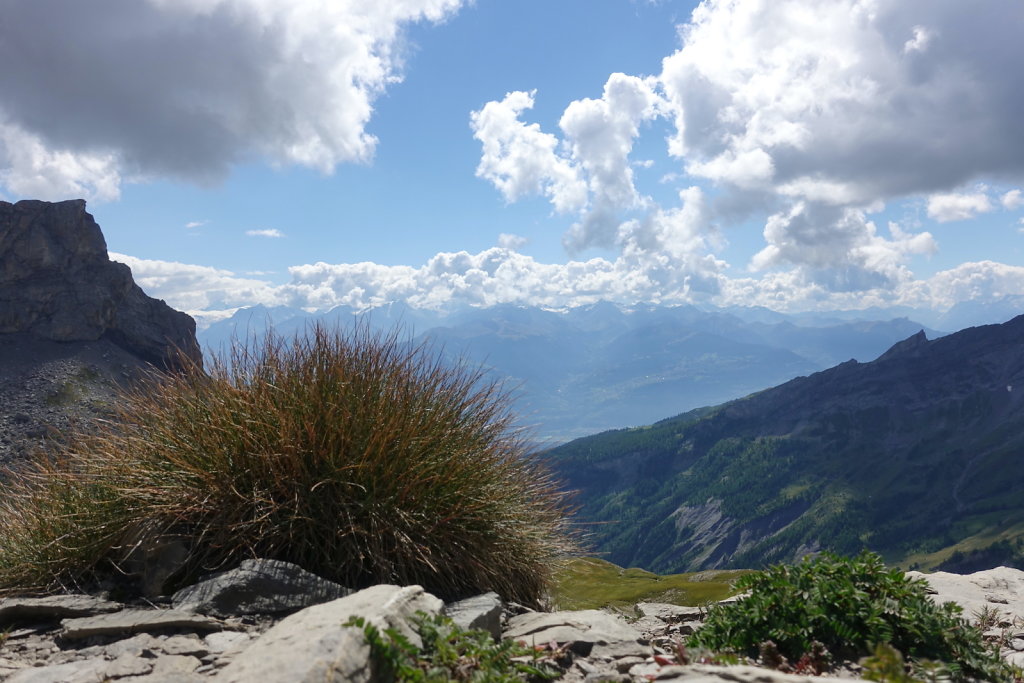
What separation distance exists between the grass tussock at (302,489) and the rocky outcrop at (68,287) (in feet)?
511

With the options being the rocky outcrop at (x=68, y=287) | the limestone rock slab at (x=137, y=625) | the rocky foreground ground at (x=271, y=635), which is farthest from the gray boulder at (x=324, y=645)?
the rocky outcrop at (x=68, y=287)

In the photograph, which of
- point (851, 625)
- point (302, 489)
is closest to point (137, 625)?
point (302, 489)

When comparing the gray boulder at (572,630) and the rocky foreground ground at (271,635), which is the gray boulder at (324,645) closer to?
the rocky foreground ground at (271,635)

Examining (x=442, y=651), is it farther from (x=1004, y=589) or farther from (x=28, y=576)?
(x=1004, y=589)

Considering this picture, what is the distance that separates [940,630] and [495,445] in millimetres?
4952

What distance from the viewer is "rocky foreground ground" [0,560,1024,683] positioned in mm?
3602

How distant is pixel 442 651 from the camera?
3865 millimetres

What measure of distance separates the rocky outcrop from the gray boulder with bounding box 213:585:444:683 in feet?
525

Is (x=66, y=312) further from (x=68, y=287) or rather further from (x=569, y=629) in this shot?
(x=569, y=629)

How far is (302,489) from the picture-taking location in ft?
21.0

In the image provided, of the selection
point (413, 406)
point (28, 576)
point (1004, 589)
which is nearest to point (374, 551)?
point (413, 406)

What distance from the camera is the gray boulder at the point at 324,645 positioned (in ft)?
11.1

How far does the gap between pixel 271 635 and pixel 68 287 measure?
7244 inches

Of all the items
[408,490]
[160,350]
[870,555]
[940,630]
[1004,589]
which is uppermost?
[160,350]
